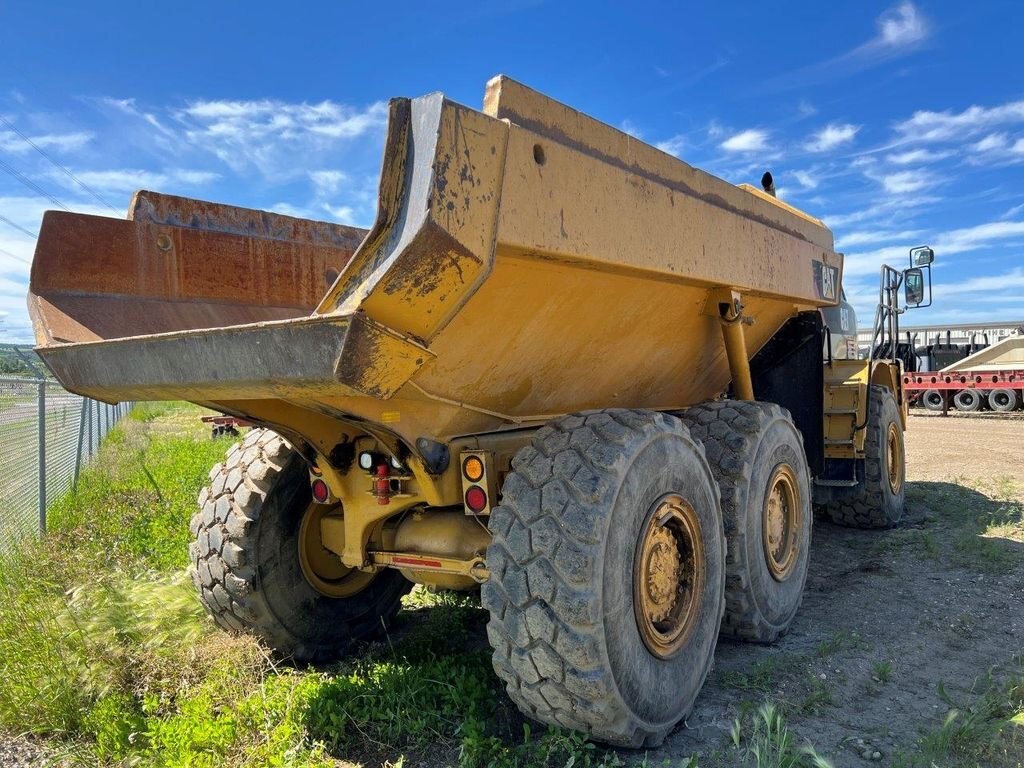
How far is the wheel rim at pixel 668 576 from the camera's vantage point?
287cm

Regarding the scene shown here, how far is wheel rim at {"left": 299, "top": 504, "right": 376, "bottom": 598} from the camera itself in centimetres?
378

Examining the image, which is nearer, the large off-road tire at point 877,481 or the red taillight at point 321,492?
the red taillight at point 321,492

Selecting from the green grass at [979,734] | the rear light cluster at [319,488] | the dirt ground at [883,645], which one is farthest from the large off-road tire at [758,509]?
the rear light cluster at [319,488]

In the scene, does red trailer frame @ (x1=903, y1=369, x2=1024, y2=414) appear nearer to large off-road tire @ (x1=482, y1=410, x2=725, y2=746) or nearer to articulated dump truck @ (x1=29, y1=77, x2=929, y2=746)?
articulated dump truck @ (x1=29, y1=77, x2=929, y2=746)

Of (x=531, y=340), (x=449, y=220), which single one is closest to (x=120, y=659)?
(x=531, y=340)

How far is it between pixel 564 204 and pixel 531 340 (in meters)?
0.59

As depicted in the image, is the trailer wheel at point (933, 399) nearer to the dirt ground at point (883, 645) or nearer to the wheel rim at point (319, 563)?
the dirt ground at point (883, 645)

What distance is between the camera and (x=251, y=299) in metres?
4.04

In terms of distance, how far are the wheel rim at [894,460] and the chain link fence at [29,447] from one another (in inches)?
250

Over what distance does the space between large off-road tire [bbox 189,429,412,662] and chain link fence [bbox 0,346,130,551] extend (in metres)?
1.62

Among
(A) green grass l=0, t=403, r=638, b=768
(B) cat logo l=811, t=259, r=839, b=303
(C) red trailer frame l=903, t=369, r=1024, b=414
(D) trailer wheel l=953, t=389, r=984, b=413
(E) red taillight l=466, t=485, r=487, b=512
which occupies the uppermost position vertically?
(B) cat logo l=811, t=259, r=839, b=303

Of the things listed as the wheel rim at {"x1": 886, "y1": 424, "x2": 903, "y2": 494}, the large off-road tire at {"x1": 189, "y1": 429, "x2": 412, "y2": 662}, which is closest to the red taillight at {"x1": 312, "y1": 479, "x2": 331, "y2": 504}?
the large off-road tire at {"x1": 189, "y1": 429, "x2": 412, "y2": 662}

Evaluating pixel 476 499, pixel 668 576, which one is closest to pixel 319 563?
pixel 476 499

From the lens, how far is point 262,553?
3584mm
